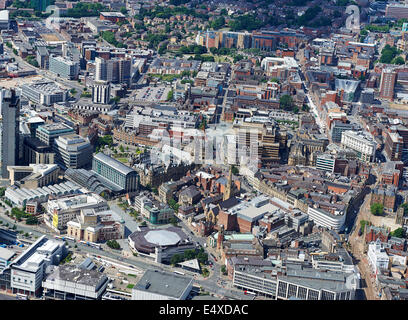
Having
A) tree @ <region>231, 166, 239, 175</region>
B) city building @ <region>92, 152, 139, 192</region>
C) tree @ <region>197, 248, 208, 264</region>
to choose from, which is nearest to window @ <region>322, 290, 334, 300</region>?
tree @ <region>197, 248, 208, 264</region>

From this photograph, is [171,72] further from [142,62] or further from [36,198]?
[36,198]

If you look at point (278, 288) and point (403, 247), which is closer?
point (278, 288)

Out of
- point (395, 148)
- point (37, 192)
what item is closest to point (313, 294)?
point (37, 192)

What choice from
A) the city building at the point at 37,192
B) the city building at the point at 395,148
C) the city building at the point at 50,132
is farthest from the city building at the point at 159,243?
the city building at the point at 395,148

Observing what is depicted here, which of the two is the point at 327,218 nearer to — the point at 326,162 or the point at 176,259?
the point at 326,162

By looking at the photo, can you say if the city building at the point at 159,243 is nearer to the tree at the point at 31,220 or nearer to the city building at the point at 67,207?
Answer: the city building at the point at 67,207

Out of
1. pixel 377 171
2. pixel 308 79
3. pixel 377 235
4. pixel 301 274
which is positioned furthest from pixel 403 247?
pixel 308 79
